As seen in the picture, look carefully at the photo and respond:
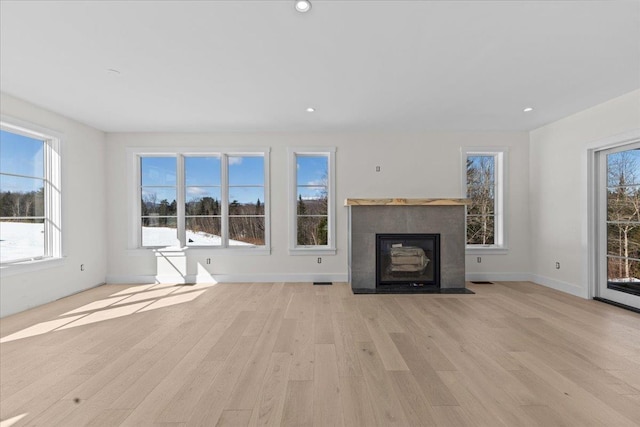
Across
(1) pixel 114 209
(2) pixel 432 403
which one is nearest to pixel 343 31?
(2) pixel 432 403

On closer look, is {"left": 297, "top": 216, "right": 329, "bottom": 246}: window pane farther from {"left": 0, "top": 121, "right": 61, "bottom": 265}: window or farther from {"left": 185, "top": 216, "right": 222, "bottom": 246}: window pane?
{"left": 0, "top": 121, "right": 61, "bottom": 265}: window

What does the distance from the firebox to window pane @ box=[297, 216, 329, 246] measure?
104 cm

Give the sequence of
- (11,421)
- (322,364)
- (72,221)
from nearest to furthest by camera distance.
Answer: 1. (11,421)
2. (322,364)
3. (72,221)

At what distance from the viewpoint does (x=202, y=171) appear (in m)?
5.55

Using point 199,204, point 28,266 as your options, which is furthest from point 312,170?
point 28,266

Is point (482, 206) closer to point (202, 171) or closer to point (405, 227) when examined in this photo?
point (405, 227)

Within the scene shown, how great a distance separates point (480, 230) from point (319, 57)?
436cm

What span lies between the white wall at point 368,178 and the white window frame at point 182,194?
10 cm

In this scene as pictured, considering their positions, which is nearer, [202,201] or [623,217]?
[623,217]

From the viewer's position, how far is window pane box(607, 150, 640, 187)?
3.82 metres

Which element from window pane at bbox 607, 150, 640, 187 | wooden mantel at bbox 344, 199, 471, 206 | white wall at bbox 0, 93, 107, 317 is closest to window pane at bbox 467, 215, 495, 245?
wooden mantel at bbox 344, 199, 471, 206

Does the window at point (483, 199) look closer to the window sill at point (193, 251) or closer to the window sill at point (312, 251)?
the window sill at point (312, 251)

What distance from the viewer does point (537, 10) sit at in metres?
2.16

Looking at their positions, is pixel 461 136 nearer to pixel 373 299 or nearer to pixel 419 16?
pixel 373 299
